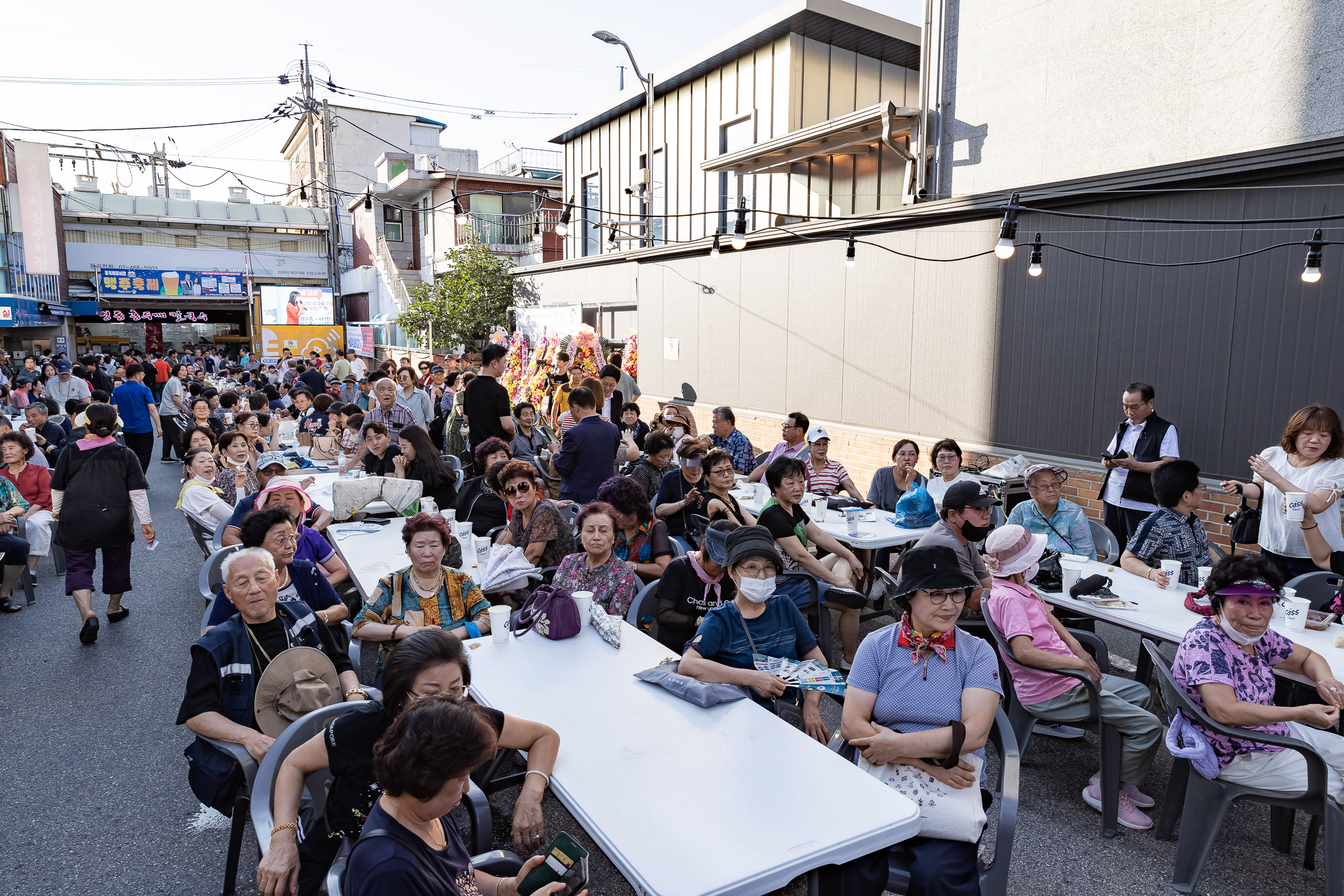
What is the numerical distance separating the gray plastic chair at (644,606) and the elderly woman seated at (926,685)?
1.43 m

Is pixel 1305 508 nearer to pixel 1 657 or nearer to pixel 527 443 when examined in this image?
pixel 527 443

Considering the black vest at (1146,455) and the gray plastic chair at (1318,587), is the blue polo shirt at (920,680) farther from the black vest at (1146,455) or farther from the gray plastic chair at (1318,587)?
the black vest at (1146,455)

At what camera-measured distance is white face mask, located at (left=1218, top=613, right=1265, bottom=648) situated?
3.33 m

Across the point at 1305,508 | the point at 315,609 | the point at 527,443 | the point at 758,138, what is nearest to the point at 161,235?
the point at 758,138

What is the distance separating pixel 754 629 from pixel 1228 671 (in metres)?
1.95

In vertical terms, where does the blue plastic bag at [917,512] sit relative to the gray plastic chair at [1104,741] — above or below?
above

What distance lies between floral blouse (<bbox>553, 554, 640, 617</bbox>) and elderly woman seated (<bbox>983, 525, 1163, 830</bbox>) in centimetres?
186

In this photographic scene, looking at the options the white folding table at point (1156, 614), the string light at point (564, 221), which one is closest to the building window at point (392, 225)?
the string light at point (564, 221)

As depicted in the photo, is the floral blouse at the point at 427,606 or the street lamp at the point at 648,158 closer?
the floral blouse at the point at 427,606

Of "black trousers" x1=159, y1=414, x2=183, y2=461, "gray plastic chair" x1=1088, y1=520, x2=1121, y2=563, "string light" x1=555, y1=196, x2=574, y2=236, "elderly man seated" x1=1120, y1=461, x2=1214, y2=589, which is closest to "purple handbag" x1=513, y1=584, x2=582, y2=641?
"elderly man seated" x1=1120, y1=461, x2=1214, y2=589

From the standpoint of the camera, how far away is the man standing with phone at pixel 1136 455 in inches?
257

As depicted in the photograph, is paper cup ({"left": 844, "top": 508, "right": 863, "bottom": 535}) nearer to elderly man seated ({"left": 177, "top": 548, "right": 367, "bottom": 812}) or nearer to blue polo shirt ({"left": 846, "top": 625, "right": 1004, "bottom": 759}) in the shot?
blue polo shirt ({"left": 846, "top": 625, "right": 1004, "bottom": 759})

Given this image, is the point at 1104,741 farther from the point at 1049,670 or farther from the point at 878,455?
the point at 878,455

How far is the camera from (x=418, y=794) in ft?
6.36
